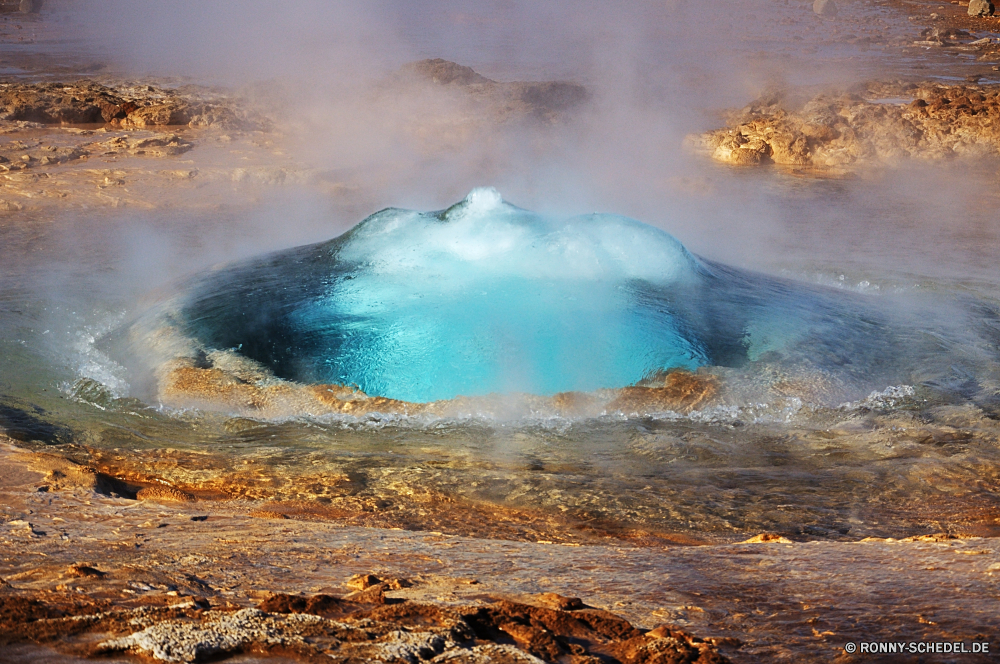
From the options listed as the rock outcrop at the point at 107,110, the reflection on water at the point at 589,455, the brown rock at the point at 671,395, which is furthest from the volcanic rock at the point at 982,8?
the brown rock at the point at 671,395

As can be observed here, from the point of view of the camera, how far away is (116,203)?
25.6 feet

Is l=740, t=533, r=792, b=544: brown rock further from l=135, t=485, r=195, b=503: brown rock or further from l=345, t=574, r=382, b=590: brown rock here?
l=135, t=485, r=195, b=503: brown rock

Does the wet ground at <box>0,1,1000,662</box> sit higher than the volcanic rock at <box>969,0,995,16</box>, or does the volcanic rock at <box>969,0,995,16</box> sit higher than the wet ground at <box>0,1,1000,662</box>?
the volcanic rock at <box>969,0,995,16</box>

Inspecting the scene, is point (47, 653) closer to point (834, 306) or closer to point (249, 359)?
point (249, 359)

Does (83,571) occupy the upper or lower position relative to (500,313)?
lower

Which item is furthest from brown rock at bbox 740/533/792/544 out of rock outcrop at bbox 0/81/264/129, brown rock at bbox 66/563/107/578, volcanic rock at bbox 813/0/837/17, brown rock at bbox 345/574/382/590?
volcanic rock at bbox 813/0/837/17

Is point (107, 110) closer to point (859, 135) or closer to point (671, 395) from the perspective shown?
point (859, 135)

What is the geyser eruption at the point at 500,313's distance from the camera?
4.28 meters

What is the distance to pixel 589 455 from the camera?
3.68 metres

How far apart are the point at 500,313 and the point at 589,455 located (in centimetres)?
103

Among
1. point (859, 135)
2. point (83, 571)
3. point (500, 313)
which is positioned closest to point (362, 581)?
point (83, 571)

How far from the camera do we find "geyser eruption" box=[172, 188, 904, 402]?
4.28 meters

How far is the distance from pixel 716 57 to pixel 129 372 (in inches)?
660

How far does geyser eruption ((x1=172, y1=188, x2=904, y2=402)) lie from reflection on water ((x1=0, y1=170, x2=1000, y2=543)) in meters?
0.29
